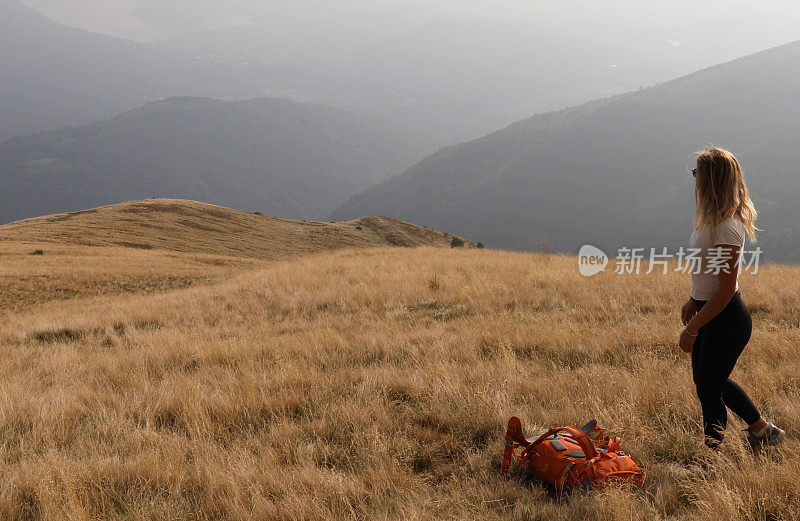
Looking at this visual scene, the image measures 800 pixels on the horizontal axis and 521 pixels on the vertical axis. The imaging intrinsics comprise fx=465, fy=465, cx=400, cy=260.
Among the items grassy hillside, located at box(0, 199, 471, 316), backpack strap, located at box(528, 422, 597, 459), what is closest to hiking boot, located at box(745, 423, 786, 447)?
backpack strap, located at box(528, 422, 597, 459)

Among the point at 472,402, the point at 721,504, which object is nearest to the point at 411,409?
the point at 472,402

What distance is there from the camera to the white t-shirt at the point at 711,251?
3.13 meters

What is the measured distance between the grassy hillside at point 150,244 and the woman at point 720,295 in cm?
1782

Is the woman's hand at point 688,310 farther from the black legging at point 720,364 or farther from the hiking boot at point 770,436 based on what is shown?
the hiking boot at point 770,436

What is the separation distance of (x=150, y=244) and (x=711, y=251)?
37607mm

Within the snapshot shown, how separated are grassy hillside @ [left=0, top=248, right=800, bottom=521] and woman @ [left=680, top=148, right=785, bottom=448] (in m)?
0.27

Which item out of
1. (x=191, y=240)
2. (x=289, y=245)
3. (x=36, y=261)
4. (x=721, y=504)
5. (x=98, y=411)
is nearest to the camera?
(x=721, y=504)

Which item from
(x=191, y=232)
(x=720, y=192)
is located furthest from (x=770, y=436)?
(x=191, y=232)

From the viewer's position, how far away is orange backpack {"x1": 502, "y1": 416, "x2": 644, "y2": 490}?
306cm

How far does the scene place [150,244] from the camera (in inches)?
1362

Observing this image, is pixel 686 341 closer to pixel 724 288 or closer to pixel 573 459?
pixel 724 288

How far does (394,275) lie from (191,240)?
106 ft

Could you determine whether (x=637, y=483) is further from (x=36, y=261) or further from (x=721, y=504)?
(x=36, y=261)

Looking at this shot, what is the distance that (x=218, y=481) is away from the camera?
320 cm
